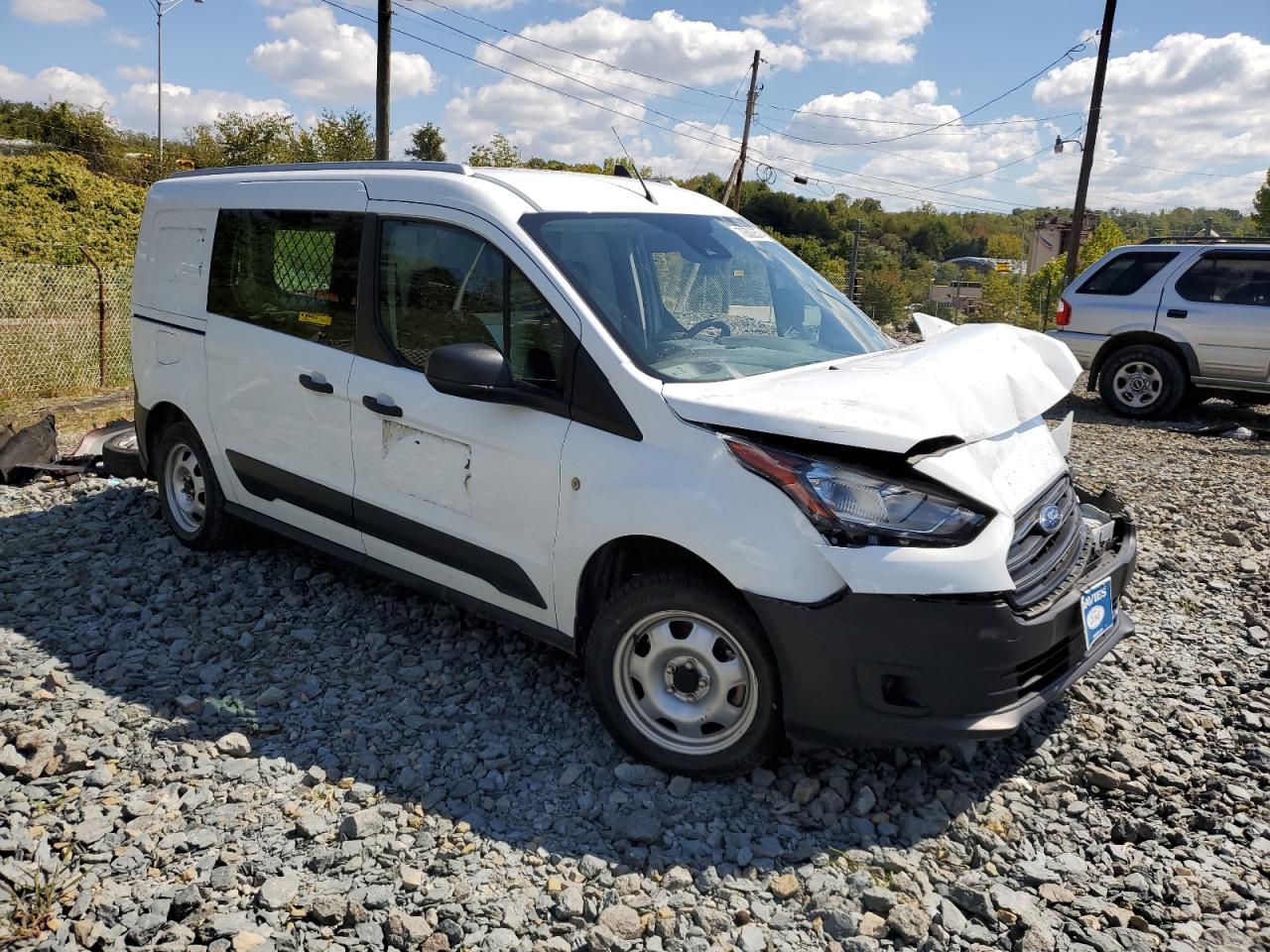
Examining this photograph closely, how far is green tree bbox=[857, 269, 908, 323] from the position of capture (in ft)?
168

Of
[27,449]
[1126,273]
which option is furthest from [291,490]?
[1126,273]

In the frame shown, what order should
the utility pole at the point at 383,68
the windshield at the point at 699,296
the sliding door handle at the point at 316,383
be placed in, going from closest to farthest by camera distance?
the windshield at the point at 699,296
the sliding door handle at the point at 316,383
the utility pole at the point at 383,68

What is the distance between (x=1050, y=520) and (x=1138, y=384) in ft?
29.7

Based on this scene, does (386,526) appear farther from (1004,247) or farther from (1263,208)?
(1004,247)

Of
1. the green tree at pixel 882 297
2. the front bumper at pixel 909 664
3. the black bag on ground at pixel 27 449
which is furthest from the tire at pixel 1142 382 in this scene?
the green tree at pixel 882 297

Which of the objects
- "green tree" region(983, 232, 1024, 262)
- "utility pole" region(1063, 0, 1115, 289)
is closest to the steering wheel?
"utility pole" region(1063, 0, 1115, 289)

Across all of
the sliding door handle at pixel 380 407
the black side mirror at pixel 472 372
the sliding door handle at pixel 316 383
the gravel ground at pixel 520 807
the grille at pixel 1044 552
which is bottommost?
the gravel ground at pixel 520 807

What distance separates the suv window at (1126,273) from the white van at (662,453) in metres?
7.64

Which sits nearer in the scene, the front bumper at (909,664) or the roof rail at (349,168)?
the front bumper at (909,664)

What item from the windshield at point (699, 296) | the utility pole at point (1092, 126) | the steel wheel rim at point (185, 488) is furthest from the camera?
the utility pole at point (1092, 126)

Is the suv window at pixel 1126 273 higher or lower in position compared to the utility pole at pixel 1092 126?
lower

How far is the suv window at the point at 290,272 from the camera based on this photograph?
4.30 metres

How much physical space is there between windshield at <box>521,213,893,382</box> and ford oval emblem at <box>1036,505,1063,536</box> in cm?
101

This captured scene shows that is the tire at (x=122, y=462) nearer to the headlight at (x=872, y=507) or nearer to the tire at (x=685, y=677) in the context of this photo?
the tire at (x=685, y=677)
